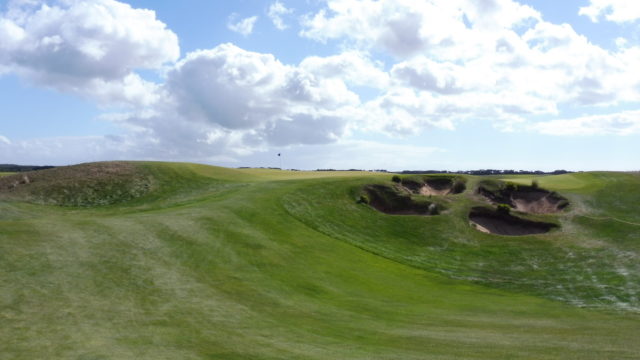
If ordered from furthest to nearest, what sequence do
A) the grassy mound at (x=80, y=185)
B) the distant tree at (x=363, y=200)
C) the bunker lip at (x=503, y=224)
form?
1. the distant tree at (x=363, y=200)
2. the grassy mound at (x=80, y=185)
3. the bunker lip at (x=503, y=224)

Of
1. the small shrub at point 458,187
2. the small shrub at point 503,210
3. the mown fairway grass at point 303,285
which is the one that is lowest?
the mown fairway grass at point 303,285

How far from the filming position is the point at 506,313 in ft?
81.6

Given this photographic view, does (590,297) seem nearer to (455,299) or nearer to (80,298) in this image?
(455,299)

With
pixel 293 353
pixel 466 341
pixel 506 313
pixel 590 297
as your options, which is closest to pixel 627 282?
pixel 590 297

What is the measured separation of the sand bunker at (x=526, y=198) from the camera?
5636 centimetres

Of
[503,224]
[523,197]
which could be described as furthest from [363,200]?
[523,197]

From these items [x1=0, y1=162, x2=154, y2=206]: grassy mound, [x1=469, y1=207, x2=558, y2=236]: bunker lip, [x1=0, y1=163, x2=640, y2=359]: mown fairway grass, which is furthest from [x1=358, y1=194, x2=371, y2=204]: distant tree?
[x1=0, y1=162, x2=154, y2=206]: grassy mound

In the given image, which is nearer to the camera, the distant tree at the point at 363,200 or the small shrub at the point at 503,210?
the small shrub at the point at 503,210

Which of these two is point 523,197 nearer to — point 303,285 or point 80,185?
point 303,285

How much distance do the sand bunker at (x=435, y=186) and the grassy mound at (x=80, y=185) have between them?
1329 inches

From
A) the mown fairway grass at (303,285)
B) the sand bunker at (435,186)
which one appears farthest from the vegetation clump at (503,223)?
the sand bunker at (435,186)

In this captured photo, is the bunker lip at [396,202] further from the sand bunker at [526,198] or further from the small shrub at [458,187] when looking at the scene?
the sand bunker at [526,198]

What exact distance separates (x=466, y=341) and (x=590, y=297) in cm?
1551

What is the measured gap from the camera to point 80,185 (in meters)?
55.0
